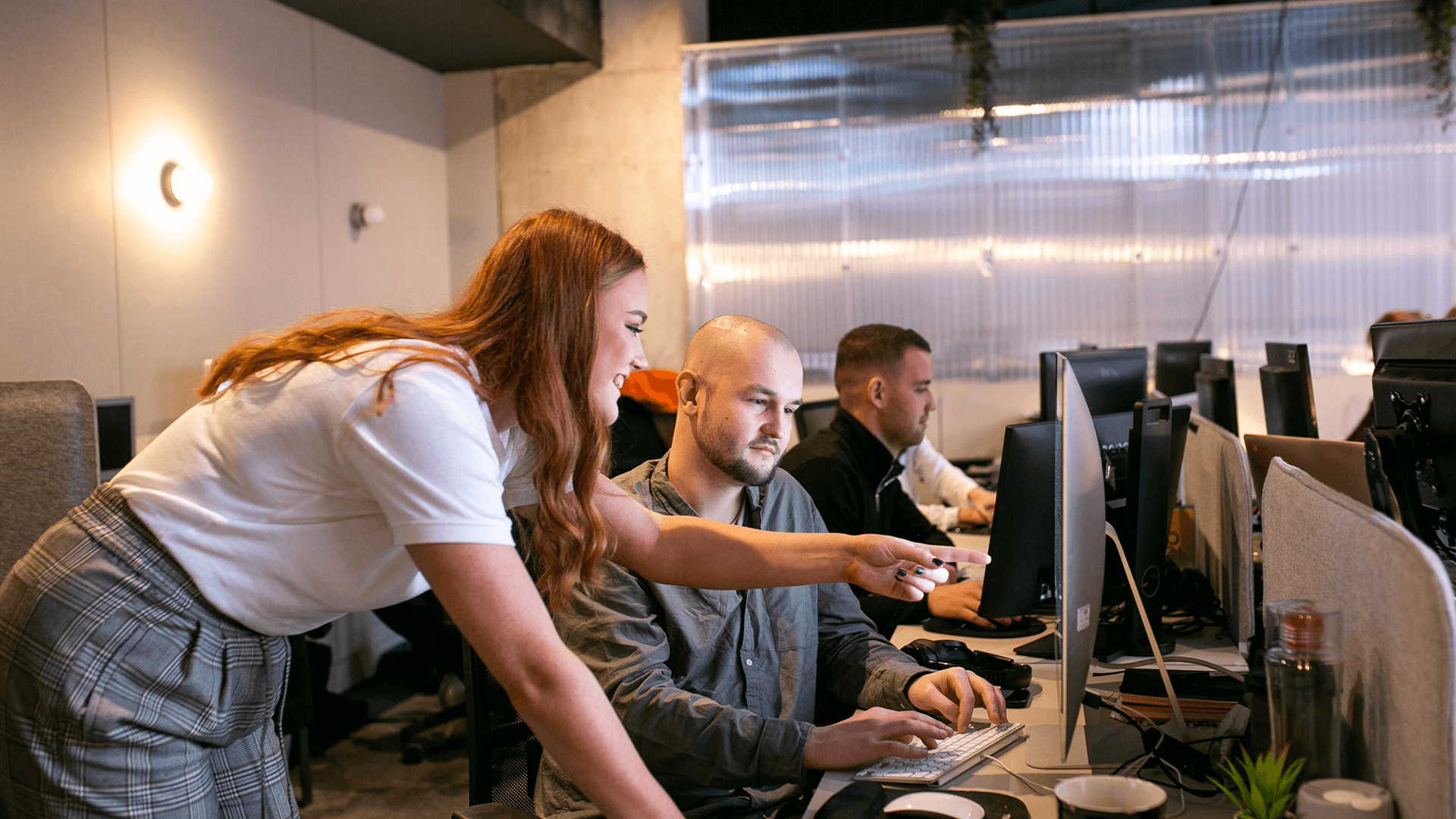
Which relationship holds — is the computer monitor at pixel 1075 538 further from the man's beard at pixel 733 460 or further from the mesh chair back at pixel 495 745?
the mesh chair back at pixel 495 745

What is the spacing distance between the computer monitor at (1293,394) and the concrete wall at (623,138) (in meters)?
3.57

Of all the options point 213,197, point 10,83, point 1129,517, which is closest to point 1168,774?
point 1129,517

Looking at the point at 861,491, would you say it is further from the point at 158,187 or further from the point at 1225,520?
the point at 158,187

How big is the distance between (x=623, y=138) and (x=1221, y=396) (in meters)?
3.71

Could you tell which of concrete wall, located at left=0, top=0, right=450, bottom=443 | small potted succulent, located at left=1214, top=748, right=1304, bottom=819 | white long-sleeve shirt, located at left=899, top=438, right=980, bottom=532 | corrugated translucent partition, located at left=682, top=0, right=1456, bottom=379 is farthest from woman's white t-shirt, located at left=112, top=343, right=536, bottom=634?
corrugated translucent partition, located at left=682, top=0, right=1456, bottom=379

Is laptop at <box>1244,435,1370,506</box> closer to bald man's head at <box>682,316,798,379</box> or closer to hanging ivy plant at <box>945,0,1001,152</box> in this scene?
bald man's head at <box>682,316,798,379</box>

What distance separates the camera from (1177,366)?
4.25 meters

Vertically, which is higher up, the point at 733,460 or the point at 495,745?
the point at 733,460

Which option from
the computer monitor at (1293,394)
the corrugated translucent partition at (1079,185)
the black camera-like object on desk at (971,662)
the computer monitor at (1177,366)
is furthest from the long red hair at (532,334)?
the corrugated translucent partition at (1079,185)

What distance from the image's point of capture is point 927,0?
5.65 metres

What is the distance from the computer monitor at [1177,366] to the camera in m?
4.20

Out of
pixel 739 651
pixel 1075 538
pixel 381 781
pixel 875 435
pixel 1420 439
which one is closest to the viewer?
pixel 1075 538

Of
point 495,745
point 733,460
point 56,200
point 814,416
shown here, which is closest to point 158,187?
point 56,200

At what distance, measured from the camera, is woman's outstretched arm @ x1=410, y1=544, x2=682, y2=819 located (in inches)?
36.2
